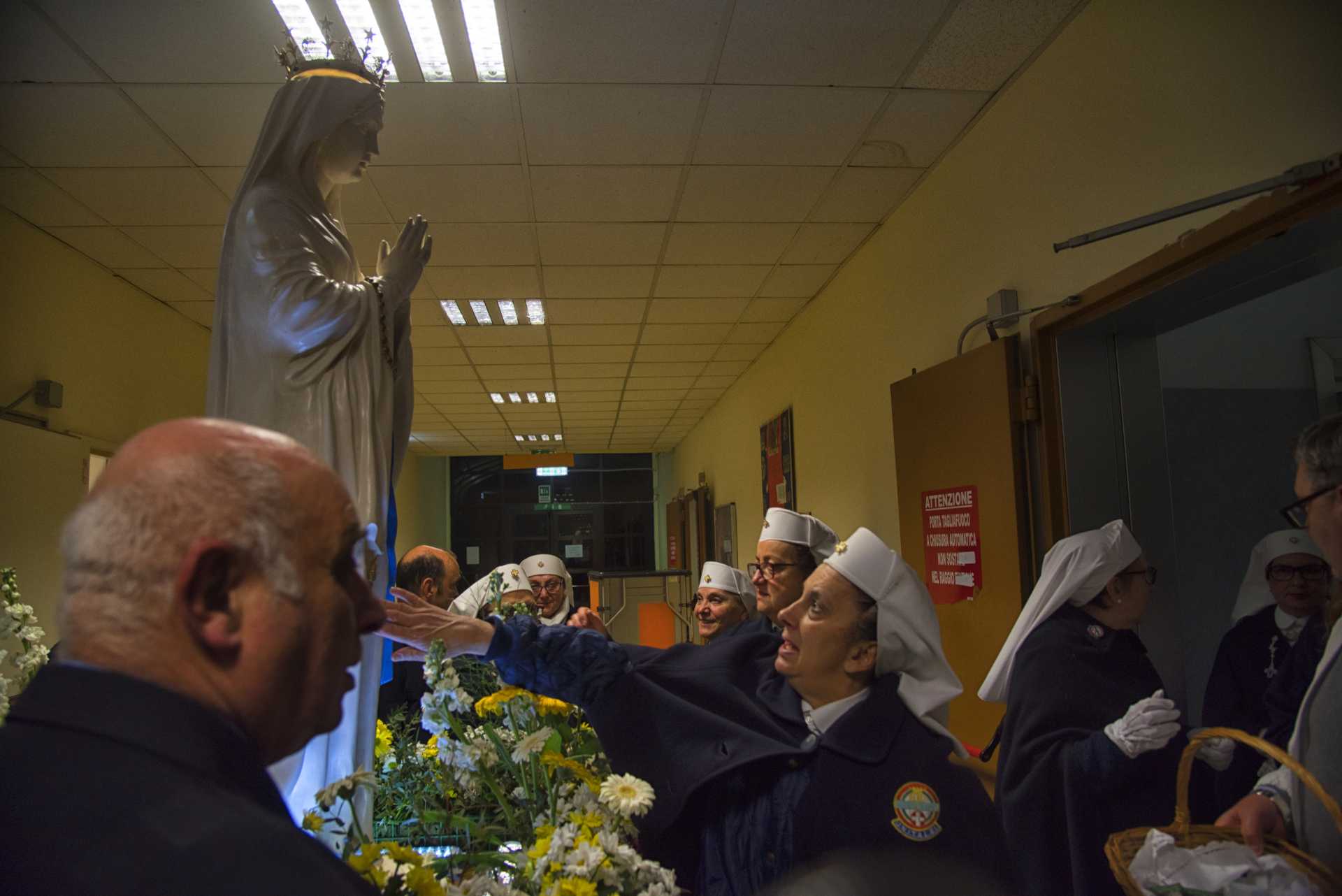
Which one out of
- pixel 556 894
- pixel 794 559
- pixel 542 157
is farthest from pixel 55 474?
pixel 556 894

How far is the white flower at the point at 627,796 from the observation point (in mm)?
1118

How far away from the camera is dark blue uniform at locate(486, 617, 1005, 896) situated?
4.63 feet

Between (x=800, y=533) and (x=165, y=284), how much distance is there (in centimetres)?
441

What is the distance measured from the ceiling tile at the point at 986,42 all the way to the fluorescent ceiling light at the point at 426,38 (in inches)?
68.4

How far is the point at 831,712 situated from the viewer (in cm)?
164

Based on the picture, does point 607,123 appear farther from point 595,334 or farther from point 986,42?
point 595,334

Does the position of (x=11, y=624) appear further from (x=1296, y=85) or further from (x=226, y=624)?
(x=1296, y=85)

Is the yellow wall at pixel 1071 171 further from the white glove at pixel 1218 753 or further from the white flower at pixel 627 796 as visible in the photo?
the white flower at pixel 627 796

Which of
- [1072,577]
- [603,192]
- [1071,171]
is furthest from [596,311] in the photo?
[1072,577]

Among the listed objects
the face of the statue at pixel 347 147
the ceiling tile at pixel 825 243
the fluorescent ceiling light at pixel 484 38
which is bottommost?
the face of the statue at pixel 347 147

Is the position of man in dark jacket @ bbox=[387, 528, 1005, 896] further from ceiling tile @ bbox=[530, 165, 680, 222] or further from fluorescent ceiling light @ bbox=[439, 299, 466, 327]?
fluorescent ceiling light @ bbox=[439, 299, 466, 327]

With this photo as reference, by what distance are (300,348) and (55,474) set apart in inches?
163

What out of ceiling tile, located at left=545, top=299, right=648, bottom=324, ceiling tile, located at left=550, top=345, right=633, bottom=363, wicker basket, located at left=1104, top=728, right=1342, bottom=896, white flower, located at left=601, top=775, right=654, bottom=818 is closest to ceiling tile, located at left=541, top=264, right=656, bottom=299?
ceiling tile, located at left=545, top=299, right=648, bottom=324

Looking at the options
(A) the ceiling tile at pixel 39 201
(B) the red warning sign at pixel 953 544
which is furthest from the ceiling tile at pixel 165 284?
(B) the red warning sign at pixel 953 544
